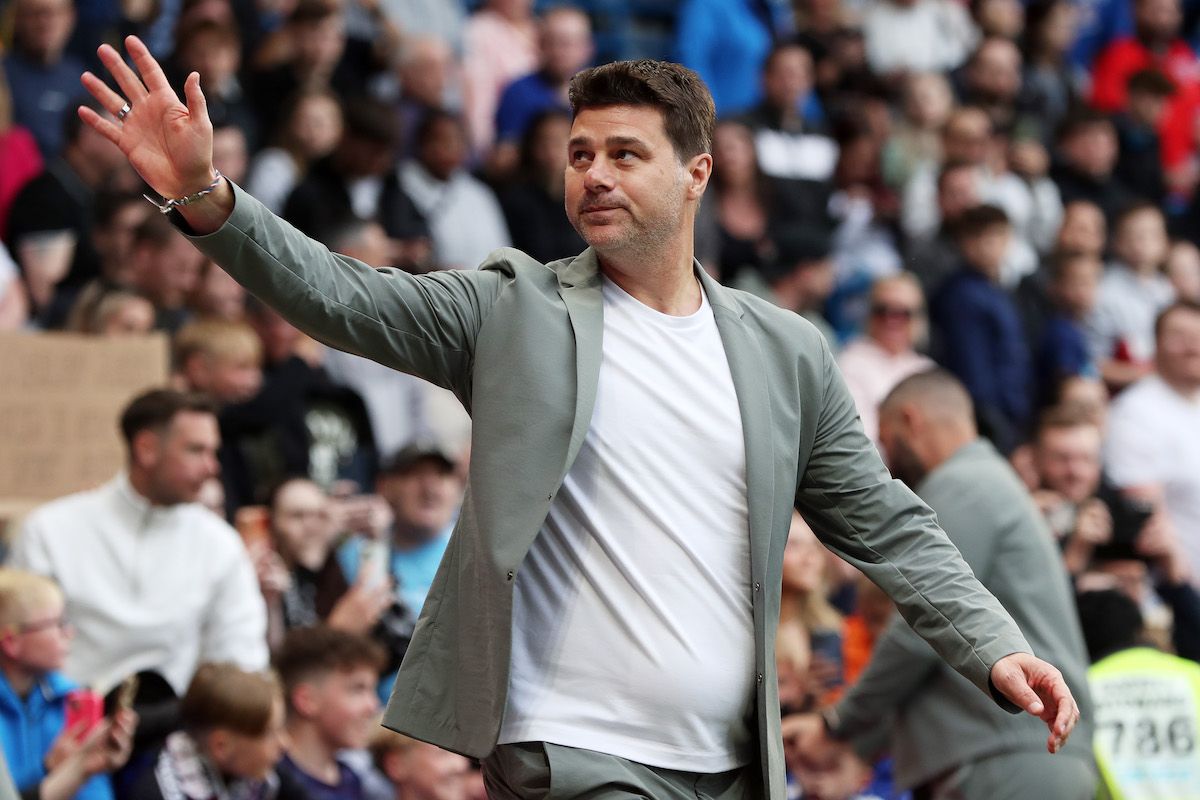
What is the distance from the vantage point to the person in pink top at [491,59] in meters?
11.9

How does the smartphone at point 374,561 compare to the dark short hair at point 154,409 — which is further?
the smartphone at point 374,561

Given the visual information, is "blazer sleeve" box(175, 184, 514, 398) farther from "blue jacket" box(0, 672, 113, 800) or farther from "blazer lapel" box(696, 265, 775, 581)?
"blue jacket" box(0, 672, 113, 800)

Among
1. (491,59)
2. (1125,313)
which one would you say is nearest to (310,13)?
(491,59)

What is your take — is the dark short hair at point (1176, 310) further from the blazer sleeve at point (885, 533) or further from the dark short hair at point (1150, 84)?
the blazer sleeve at point (885, 533)

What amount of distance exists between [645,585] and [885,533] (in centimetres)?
61

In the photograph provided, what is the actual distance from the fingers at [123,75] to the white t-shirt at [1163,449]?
7.76m

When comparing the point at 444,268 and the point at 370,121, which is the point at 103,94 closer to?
the point at 444,268

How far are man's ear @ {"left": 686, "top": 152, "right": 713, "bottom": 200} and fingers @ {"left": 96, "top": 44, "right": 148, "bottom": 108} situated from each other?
1.13 meters

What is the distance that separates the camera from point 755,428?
3922 mm

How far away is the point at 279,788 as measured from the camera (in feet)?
21.3

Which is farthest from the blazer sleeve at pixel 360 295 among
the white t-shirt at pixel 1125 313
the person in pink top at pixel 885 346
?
the white t-shirt at pixel 1125 313

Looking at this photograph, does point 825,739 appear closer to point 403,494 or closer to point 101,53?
point 403,494

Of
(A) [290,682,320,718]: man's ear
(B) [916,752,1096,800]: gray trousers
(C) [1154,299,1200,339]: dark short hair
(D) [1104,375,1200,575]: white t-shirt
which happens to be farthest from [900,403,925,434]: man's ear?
(C) [1154,299,1200,339]: dark short hair

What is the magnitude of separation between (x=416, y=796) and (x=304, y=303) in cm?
374
